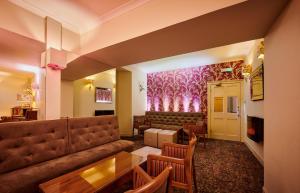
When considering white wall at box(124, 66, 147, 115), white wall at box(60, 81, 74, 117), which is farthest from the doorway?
white wall at box(60, 81, 74, 117)

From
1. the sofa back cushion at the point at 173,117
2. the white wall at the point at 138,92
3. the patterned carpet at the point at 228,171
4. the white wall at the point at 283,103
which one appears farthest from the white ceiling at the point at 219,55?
the patterned carpet at the point at 228,171

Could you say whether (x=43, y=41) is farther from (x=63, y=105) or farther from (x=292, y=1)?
(x=292, y=1)

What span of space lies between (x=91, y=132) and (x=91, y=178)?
1330mm

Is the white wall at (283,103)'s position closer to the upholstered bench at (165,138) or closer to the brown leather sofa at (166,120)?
the upholstered bench at (165,138)

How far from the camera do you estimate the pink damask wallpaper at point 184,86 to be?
5.56m

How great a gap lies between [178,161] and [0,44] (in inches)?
150

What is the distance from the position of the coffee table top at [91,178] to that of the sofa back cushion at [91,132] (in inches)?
31.9

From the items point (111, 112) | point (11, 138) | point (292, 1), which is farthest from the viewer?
point (111, 112)

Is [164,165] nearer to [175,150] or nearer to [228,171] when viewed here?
[175,150]

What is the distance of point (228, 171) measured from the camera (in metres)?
2.74

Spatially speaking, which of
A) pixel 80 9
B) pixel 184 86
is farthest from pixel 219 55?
pixel 80 9

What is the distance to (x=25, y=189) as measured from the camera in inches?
56.8

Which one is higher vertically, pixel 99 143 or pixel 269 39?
pixel 269 39

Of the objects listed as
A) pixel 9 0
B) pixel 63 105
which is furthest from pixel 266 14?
pixel 63 105
